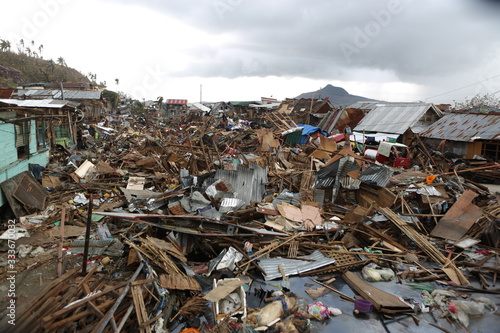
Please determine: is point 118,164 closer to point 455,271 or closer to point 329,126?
point 455,271

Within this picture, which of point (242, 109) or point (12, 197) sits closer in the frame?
point (12, 197)

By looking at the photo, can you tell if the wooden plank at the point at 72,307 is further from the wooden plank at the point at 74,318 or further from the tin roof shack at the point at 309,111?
the tin roof shack at the point at 309,111

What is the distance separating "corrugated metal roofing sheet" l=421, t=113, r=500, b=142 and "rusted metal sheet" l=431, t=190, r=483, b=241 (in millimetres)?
10188

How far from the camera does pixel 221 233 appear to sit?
6793 millimetres

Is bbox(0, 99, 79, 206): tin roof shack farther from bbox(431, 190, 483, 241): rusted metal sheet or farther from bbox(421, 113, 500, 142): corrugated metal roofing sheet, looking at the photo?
bbox(421, 113, 500, 142): corrugated metal roofing sheet

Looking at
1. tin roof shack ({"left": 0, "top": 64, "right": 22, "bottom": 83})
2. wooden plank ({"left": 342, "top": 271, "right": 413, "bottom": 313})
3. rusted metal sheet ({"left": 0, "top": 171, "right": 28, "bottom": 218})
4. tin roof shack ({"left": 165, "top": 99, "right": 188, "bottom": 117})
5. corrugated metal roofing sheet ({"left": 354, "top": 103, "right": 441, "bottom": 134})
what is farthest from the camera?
tin roof shack ({"left": 165, "top": 99, "right": 188, "bottom": 117})

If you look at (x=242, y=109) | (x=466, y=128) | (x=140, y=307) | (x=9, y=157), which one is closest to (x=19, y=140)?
(x=9, y=157)

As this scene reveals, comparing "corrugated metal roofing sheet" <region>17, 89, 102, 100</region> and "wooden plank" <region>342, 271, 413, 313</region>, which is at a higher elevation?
"corrugated metal roofing sheet" <region>17, 89, 102, 100</region>

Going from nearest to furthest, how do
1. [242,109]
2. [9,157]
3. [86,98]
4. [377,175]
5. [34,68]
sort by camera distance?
1. [9,157]
2. [377,175]
3. [86,98]
4. [242,109]
5. [34,68]

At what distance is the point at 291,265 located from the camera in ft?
21.0

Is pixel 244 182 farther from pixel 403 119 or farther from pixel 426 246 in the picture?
pixel 403 119

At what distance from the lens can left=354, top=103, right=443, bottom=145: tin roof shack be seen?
21.3 m

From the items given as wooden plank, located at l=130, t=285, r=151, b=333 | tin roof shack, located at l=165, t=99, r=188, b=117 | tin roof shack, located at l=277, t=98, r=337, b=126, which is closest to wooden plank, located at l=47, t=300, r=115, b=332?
wooden plank, located at l=130, t=285, r=151, b=333

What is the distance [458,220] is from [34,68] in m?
76.3
